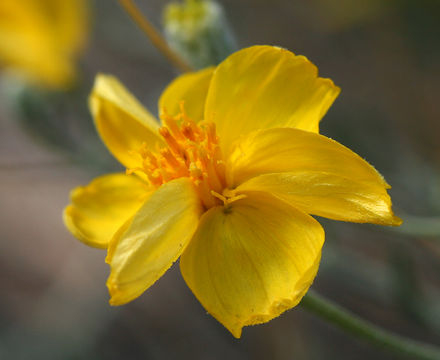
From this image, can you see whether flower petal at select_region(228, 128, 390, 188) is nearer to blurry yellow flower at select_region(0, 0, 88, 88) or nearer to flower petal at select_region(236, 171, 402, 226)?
flower petal at select_region(236, 171, 402, 226)

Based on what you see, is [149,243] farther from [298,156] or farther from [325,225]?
[325,225]

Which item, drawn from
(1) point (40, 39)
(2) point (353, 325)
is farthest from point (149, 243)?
(1) point (40, 39)

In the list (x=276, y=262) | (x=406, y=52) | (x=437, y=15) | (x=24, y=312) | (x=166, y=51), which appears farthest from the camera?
(x=24, y=312)

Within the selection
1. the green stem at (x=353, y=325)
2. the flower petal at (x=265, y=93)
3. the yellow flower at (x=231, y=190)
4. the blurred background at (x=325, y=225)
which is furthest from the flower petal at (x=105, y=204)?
the blurred background at (x=325, y=225)

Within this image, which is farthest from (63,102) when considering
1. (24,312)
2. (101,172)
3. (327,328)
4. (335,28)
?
(327,328)

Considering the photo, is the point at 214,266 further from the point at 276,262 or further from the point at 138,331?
the point at 138,331

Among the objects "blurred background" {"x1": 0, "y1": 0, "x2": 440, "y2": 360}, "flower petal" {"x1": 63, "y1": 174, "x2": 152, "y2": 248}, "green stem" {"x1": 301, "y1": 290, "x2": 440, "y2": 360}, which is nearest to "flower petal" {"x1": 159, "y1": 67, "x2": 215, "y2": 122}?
"flower petal" {"x1": 63, "y1": 174, "x2": 152, "y2": 248}

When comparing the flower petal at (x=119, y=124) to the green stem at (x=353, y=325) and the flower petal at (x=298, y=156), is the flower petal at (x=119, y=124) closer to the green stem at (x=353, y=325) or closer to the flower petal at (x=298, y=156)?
the flower petal at (x=298, y=156)
